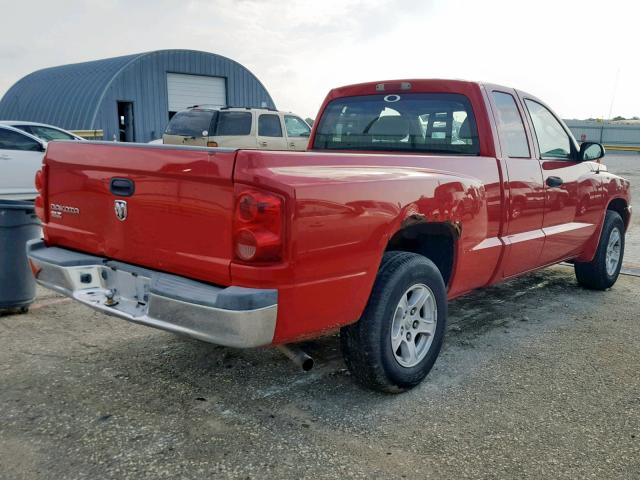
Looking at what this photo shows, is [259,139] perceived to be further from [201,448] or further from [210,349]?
[201,448]

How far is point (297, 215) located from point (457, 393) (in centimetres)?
164

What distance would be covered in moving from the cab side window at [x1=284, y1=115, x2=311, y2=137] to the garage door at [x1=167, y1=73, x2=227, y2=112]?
12.6 meters

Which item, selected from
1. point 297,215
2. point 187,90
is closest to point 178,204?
point 297,215

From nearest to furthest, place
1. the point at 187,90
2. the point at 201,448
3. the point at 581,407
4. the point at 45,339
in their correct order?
1. the point at 201,448
2. the point at 581,407
3. the point at 45,339
4. the point at 187,90

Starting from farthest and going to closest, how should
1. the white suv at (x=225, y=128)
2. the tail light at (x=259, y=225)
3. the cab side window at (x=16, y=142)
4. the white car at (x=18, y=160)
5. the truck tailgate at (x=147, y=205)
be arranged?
1. the white suv at (x=225, y=128)
2. the cab side window at (x=16, y=142)
3. the white car at (x=18, y=160)
4. the truck tailgate at (x=147, y=205)
5. the tail light at (x=259, y=225)

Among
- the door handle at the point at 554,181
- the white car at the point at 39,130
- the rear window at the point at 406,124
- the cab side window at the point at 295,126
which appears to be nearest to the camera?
the rear window at the point at 406,124

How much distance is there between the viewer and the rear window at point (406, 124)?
14.0 feet

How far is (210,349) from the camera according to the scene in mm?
4105

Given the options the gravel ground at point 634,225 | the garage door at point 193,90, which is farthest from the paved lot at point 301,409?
the garage door at point 193,90

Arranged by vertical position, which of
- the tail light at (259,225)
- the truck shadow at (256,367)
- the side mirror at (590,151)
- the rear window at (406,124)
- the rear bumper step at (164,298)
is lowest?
the truck shadow at (256,367)

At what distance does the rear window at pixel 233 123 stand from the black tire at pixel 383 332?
1024 centimetres

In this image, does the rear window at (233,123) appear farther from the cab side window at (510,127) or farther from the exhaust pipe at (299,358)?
the exhaust pipe at (299,358)

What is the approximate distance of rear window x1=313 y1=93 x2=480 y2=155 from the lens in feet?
14.0

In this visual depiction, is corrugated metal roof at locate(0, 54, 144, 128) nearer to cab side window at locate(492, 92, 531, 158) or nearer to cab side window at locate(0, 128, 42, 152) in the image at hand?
cab side window at locate(0, 128, 42, 152)
